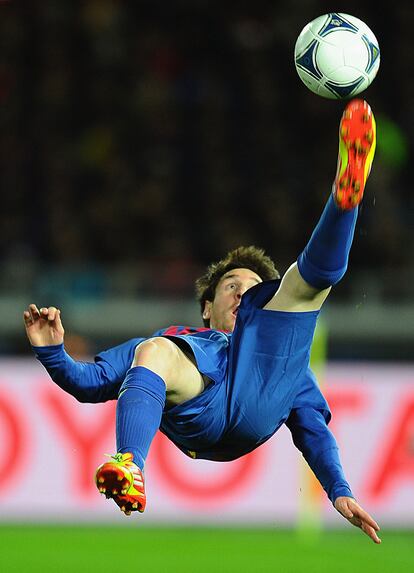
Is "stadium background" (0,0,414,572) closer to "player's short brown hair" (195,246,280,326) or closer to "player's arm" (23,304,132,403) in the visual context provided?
"player's short brown hair" (195,246,280,326)

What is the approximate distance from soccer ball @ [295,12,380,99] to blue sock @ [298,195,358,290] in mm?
638

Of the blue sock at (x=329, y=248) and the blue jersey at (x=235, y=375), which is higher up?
the blue sock at (x=329, y=248)

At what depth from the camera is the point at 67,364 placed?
4680 millimetres

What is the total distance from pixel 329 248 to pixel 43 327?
3.55 feet

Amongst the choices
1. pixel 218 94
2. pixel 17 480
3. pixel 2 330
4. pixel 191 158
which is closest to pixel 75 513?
pixel 17 480

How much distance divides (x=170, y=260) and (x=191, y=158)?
1.31m

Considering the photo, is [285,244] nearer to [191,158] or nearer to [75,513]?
[191,158]

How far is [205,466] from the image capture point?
9.28 meters

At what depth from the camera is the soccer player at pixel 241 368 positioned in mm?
4305

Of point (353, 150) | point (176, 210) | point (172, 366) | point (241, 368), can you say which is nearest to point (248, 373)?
point (241, 368)

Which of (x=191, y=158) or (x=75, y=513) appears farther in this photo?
(x=191, y=158)

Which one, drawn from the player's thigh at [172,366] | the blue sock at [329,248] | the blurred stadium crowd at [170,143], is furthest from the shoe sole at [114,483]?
the blurred stadium crowd at [170,143]

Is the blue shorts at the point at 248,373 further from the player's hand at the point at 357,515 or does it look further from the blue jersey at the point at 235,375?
the player's hand at the point at 357,515

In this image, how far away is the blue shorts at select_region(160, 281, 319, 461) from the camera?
15.2ft
